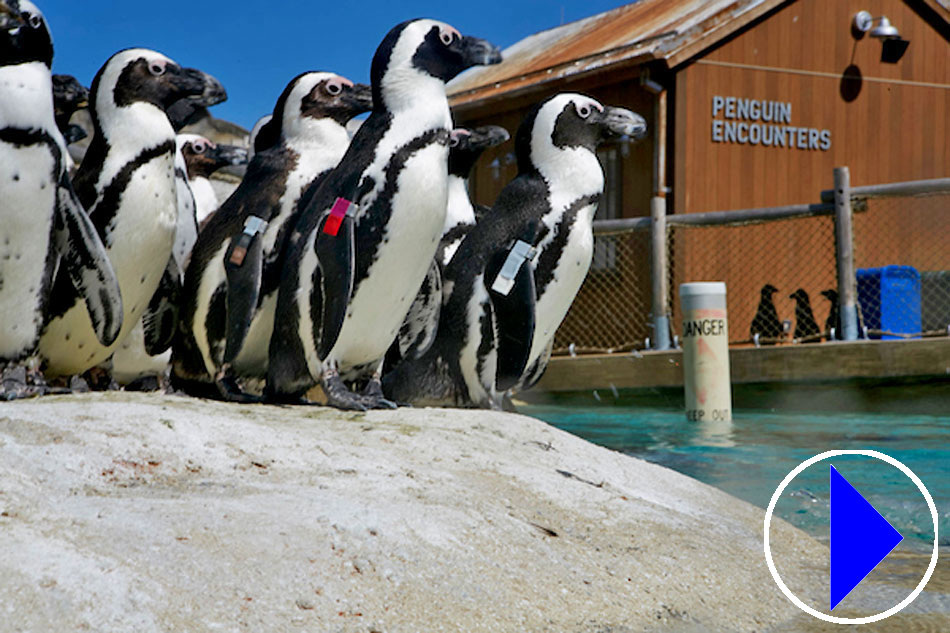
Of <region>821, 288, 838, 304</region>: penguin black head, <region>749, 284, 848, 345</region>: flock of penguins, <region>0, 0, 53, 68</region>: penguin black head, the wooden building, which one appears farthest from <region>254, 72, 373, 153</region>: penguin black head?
the wooden building

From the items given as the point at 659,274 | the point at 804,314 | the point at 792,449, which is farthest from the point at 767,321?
the point at 792,449

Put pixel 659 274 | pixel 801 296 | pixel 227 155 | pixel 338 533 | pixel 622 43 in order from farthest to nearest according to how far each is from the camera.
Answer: pixel 622 43, pixel 801 296, pixel 659 274, pixel 227 155, pixel 338 533

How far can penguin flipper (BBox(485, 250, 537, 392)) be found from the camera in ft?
16.0

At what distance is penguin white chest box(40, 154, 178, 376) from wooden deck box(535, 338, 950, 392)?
583cm

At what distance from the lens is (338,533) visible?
2.61 m

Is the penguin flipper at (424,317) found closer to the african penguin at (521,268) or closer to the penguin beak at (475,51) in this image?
the african penguin at (521,268)

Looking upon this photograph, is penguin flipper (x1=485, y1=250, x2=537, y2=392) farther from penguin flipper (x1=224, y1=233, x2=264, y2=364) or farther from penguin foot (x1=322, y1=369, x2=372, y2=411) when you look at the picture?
penguin flipper (x1=224, y1=233, x2=264, y2=364)

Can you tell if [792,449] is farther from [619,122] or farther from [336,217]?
[336,217]

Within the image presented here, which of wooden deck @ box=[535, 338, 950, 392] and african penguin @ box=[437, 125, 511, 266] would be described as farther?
wooden deck @ box=[535, 338, 950, 392]

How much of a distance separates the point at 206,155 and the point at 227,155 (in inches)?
5.3

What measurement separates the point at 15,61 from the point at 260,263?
113 centimetres

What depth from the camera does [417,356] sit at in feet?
16.5

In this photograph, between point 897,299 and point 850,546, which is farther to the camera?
point 897,299

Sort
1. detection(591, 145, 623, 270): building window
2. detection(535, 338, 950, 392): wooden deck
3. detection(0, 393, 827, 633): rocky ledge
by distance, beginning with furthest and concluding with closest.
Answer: detection(591, 145, 623, 270): building window < detection(535, 338, 950, 392): wooden deck < detection(0, 393, 827, 633): rocky ledge
